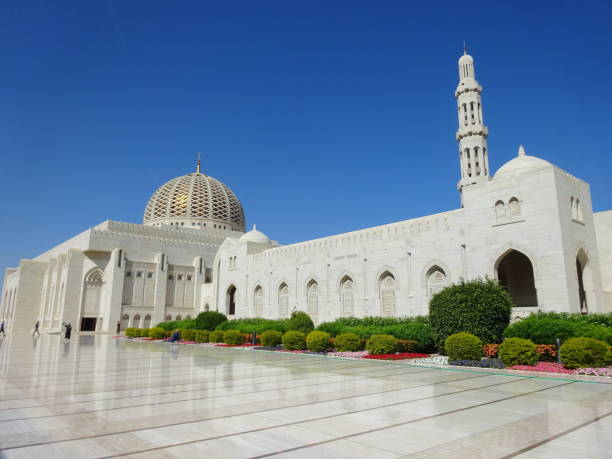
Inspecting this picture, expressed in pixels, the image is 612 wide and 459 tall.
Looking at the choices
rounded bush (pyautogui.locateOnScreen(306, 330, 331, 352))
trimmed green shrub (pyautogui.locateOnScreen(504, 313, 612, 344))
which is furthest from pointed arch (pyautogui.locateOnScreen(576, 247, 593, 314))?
rounded bush (pyautogui.locateOnScreen(306, 330, 331, 352))

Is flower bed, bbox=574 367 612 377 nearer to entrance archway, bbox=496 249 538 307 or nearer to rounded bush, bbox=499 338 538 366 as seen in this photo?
rounded bush, bbox=499 338 538 366

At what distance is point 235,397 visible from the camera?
6777mm

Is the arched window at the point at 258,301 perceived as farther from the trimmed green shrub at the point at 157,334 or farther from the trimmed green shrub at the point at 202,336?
the trimmed green shrub at the point at 202,336

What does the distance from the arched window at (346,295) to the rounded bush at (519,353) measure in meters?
14.4

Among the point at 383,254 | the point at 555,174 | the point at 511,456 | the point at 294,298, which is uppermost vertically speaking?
the point at 555,174

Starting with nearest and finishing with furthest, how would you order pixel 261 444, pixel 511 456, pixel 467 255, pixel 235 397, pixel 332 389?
pixel 511 456 → pixel 261 444 → pixel 235 397 → pixel 332 389 → pixel 467 255

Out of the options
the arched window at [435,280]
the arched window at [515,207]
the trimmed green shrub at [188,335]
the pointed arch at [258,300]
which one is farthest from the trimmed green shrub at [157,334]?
the arched window at [515,207]

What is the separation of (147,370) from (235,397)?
4.37m

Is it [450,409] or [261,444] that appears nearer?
[261,444]

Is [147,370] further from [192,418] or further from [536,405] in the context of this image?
[536,405]

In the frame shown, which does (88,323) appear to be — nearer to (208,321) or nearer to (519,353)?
(208,321)

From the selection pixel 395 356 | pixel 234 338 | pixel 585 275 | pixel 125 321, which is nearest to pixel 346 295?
pixel 234 338

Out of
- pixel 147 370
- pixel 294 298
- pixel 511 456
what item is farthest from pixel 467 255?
pixel 511 456

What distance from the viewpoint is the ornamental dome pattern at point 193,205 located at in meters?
46.3
